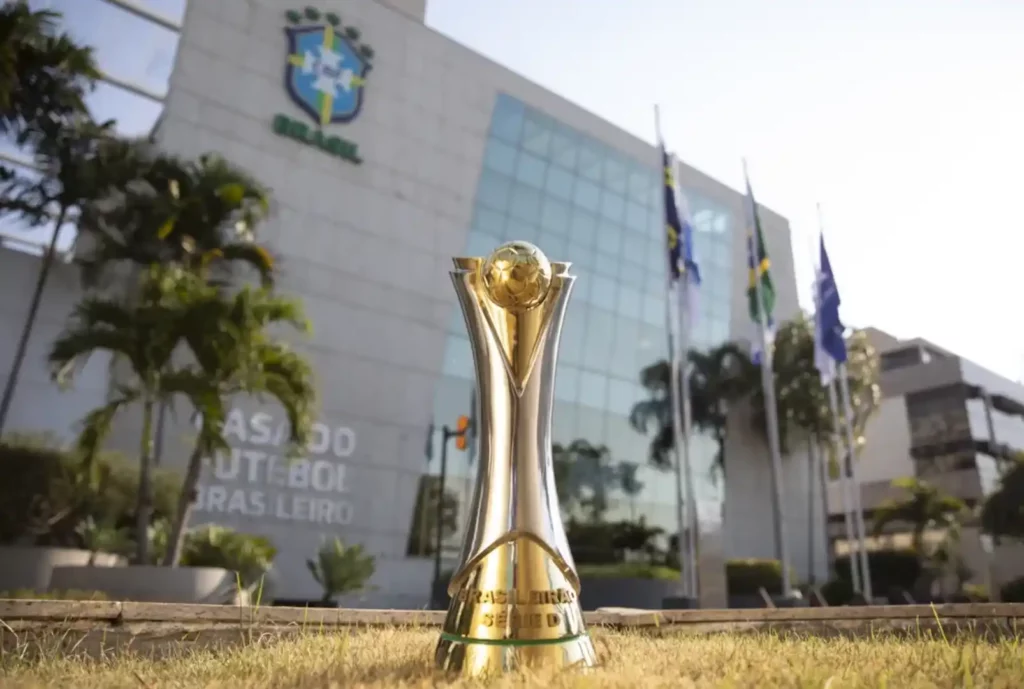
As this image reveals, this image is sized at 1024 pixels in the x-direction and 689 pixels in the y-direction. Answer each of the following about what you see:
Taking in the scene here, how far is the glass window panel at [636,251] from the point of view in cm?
2720

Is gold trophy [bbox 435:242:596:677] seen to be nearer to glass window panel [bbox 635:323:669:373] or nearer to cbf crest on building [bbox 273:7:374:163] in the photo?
cbf crest on building [bbox 273:7:374:163]

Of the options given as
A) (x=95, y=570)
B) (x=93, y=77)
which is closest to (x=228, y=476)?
(x=95, y=570)

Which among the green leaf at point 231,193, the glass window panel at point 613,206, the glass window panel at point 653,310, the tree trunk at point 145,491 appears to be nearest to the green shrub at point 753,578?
the glass window panel at point 653,310

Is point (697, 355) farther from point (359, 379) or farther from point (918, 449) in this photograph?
point (918, 449)

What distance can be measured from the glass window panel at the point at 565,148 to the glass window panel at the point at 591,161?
12.3 inches

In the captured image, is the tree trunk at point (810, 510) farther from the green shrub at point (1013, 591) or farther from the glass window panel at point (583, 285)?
→ the glass window panel at point (583, 285)

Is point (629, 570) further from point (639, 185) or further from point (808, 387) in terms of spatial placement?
point (639, 185)

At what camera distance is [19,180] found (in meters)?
14.6

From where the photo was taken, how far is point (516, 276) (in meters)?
3.05

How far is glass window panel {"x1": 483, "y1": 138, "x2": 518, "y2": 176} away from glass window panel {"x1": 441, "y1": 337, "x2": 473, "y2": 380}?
239 inches

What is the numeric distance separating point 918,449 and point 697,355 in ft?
56.6

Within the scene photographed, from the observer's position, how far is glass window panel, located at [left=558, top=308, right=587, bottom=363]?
79.3ft

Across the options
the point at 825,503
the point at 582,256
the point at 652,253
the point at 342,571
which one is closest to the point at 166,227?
the point at 342,571

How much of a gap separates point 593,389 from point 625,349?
7.93 ft
